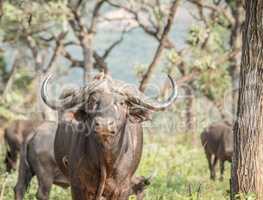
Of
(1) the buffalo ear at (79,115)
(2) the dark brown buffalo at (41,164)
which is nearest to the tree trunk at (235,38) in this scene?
(2) the dark brown buffalo at (41,164)

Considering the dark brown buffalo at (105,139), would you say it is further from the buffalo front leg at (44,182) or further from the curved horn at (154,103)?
the buffalo front leg at (44,182)

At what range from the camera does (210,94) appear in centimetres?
3322

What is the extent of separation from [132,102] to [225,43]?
28.2m

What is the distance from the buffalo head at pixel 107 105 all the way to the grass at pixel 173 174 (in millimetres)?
1846

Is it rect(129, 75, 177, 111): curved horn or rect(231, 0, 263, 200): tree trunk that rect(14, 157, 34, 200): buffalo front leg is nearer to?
rect(231, 0, 263, 200): tree trunk

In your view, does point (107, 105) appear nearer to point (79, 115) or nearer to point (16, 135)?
point (79, 115)

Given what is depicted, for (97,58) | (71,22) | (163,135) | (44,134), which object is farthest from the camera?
(97,58)

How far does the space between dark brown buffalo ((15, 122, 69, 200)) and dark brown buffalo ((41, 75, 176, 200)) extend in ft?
9.31

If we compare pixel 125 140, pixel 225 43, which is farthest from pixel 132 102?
pixel 225 43

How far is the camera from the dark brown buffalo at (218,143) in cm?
1720

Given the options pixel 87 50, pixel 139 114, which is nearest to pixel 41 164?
pixel 139 114

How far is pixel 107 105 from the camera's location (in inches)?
301

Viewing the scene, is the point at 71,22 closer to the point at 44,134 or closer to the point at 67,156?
the point at 44,134

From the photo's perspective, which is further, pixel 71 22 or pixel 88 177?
pixel 71 22
